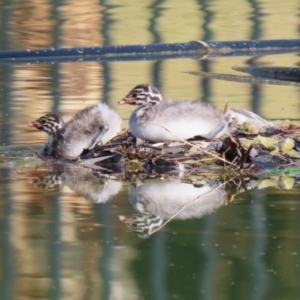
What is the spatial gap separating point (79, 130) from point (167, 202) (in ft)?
4.70

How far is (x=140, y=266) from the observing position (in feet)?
14.5

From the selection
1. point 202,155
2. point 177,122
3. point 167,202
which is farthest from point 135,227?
point 177,122

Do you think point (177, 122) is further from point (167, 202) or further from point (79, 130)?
point (167, 202)

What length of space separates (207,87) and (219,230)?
5566mm

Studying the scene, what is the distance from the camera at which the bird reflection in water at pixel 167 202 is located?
5164 millimetres

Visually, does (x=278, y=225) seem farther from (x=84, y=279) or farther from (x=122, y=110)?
(x=122, y=110)

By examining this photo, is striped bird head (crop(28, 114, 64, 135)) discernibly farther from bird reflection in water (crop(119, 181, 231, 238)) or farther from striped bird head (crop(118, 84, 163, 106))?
bird reflection in water (crop(119, 181, 231, 238))

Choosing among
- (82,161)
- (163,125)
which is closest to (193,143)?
(163,125)

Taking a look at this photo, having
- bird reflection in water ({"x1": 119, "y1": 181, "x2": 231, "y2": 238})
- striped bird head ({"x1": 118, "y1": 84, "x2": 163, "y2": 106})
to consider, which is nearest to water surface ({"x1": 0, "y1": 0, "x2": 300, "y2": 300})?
bird reflection in water ({"x1": 119, "y1": 181, "x2": 231, "y2": 238})

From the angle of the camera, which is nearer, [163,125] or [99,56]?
[163,125]

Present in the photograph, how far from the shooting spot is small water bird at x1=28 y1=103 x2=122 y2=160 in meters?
6.81

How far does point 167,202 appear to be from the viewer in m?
5.55

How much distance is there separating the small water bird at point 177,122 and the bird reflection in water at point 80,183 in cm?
41

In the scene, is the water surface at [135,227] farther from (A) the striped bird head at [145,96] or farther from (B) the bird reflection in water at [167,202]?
(A) the striped bird head at [145,96]
